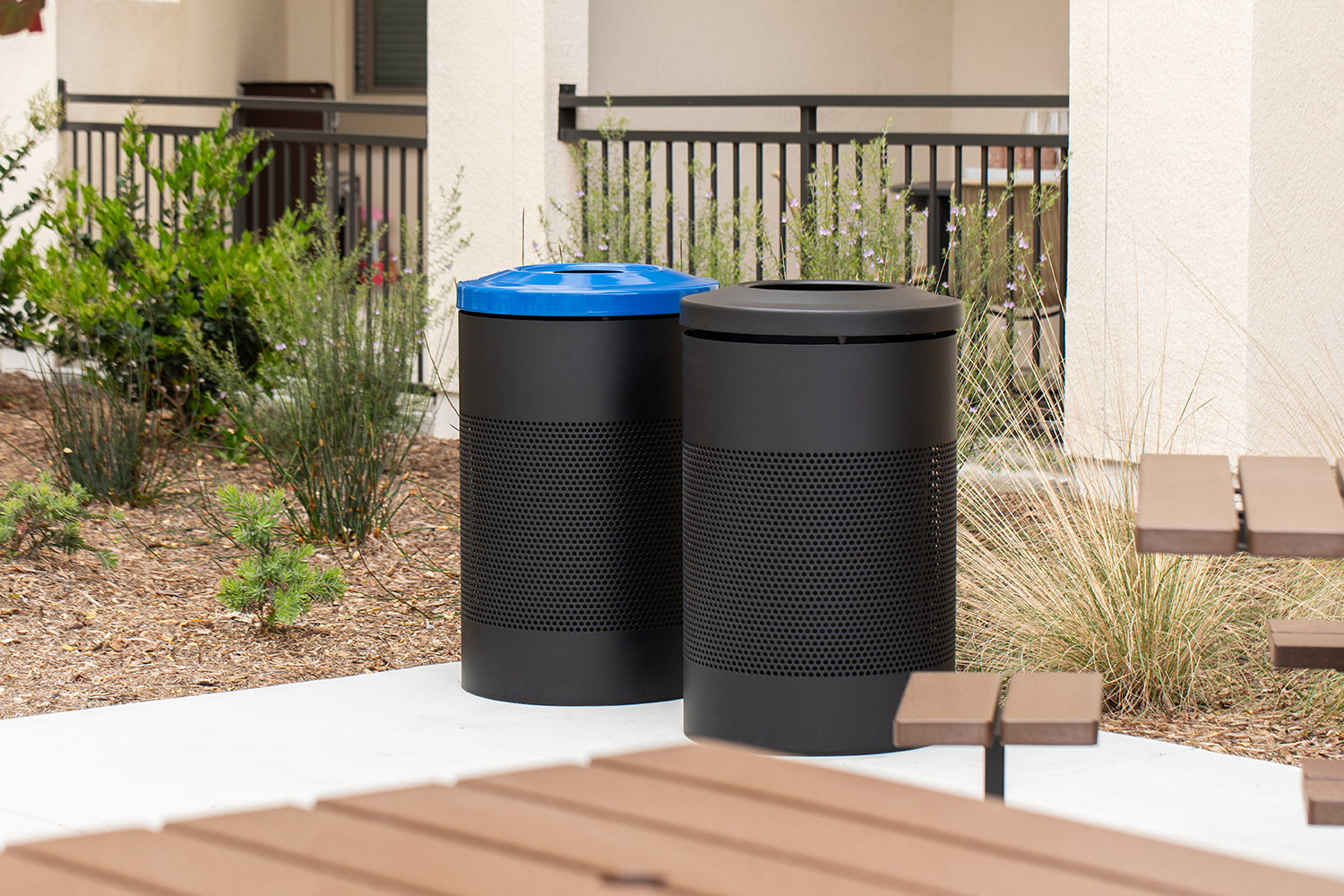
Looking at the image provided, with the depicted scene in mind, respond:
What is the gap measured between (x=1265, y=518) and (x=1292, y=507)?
5.0 inches

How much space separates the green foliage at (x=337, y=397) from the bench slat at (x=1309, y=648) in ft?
12.1

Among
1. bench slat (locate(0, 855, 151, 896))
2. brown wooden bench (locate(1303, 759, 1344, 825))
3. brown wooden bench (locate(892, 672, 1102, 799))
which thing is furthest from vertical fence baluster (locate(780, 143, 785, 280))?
bench slat (locate(0, 855, 151, 896))

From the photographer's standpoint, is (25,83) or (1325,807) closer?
(1325,807)

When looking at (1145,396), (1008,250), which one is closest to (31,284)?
(1008,250)

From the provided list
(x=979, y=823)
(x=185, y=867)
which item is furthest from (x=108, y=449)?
(x=979, y=823)

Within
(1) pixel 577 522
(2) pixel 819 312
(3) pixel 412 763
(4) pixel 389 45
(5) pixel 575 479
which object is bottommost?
(3) pixel 412 763

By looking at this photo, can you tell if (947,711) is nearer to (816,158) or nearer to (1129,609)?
(1129,609)

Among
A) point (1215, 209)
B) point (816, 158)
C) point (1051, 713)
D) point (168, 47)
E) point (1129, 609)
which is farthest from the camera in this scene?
point (168, 47)

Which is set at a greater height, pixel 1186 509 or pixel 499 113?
pixel 499 113

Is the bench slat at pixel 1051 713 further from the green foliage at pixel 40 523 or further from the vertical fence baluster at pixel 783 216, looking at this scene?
the vertical fence baluster at pixel 783 216

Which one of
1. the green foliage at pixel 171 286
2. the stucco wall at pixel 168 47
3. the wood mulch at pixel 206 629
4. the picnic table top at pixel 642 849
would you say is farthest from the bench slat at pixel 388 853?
the stucco wall at pixel 168 47

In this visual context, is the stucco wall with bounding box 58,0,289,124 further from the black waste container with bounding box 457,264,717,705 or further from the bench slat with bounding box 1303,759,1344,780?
the bench slat with bounding box 1303,759,1344,780

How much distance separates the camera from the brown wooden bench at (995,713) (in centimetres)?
271

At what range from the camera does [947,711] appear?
2.79 meters
